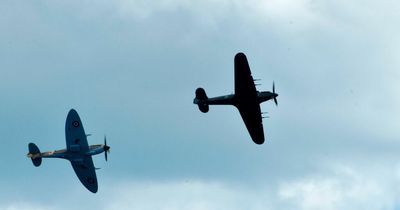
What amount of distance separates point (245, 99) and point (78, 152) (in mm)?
34381

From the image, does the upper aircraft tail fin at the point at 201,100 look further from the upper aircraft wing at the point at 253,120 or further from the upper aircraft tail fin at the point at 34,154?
the upper aircraft tail fin at the point at 34,154

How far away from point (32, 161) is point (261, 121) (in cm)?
4305

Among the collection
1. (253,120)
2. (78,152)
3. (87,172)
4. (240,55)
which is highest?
(240,55)

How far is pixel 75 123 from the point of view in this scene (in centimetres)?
14762

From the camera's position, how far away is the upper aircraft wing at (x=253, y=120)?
125312 mm

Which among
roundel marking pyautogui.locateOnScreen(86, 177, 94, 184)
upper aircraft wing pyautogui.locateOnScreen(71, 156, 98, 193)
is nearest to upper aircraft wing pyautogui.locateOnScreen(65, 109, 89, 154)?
upper aircraft wing pyautogui.locateOnScreen(71, 156, 98, 193)

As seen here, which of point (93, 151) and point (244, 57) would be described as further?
point (93, 151)

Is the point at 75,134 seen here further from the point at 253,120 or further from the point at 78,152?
the point at 253,120

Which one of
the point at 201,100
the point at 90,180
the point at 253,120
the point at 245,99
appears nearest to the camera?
the point at 245,99

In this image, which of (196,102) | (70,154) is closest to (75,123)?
(70,154)

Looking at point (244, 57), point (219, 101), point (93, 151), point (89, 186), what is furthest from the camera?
point (89, 186)

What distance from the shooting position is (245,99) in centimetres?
12369

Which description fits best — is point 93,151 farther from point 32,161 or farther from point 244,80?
point 244,80

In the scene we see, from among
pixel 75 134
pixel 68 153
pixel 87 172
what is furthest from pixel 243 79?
pixel 87 172
